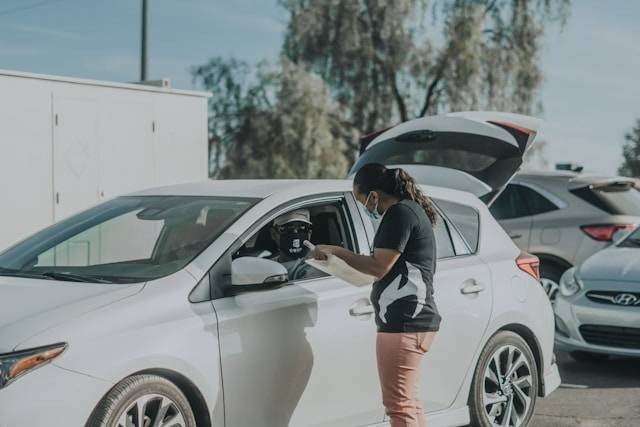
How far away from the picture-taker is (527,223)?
35.5 feet

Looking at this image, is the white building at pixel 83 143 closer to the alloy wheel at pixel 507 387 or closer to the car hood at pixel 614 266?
the car hood at pixel 614 266

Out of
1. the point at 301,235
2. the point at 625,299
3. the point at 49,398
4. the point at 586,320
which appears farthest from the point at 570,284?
the point at 49,398

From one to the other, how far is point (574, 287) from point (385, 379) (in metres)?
4.23

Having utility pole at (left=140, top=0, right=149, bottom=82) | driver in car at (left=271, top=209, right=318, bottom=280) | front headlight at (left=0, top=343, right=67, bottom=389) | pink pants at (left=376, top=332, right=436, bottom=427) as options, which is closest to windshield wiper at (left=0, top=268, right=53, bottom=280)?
front headlight at (left=0, top=343, right=67, bottom=389)

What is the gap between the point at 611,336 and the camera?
777 cm

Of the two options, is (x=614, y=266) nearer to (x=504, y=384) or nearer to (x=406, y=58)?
(x=504, y=384)

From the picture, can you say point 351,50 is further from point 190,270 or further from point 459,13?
point 190,270

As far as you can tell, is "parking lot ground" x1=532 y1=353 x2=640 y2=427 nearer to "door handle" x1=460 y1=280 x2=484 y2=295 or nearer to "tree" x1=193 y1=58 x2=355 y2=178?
"door handle" x1=460 y1=280 x2=484 y2=295

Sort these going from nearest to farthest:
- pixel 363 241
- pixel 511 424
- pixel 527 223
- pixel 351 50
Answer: pixel 363 241, pixel 511 424, pixel 527 223, pixel 351 50

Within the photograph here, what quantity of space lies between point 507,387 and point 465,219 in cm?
100

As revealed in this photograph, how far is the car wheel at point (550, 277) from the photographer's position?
34.9ft

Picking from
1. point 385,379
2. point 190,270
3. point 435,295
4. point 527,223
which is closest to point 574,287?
point 527,223

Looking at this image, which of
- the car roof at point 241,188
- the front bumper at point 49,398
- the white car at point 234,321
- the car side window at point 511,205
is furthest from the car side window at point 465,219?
the car side window at point 511,205

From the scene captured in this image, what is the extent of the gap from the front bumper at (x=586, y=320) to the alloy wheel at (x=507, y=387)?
2211mm
